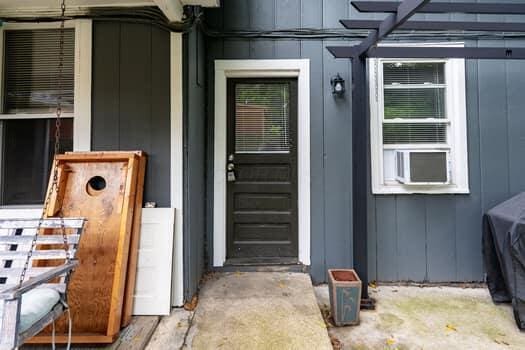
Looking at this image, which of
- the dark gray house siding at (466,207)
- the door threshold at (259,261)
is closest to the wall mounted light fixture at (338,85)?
the dark gray house siding at (466,207)

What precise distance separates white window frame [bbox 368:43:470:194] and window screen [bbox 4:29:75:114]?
9.18 feet

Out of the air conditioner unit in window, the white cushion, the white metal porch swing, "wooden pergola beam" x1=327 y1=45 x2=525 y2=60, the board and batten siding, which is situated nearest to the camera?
the white metal porch swing

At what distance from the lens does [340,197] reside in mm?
2836

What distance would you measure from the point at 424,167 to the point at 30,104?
3.56 meters

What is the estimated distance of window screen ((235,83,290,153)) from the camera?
297 cm

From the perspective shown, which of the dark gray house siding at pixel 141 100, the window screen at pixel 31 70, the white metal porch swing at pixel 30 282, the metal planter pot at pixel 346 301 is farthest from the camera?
the window screen at pixel 31 70

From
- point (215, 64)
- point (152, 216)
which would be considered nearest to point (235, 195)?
point (152, 216)

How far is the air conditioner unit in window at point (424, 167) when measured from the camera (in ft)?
8.94

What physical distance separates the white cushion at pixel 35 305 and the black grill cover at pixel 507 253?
10.1ft

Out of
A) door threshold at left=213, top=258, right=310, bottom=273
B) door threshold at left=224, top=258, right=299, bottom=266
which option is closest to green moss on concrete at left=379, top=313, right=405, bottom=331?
door threshold at left=213, top=258, right=310, bottom=273

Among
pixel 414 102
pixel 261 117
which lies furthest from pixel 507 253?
pixel 261 117

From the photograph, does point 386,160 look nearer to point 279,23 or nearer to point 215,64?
point 279,23

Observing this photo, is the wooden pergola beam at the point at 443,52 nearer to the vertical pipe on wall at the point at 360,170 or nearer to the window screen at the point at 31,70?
the vertical pipe on wall at the point at 360,170

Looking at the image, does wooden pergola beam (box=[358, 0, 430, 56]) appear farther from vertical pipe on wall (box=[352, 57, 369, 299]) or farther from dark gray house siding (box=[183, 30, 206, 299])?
dark gray house siding (box=[183, 30, 206, 299])
